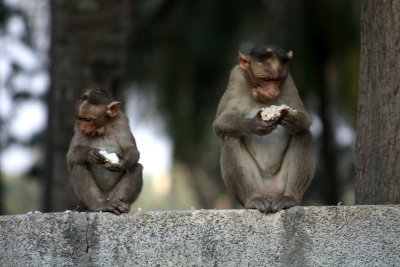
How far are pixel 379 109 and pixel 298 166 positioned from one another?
93cm

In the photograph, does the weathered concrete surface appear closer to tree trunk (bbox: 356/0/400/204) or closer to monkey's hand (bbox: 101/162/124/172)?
monkey's hand (bbox: 101/162/124/172)

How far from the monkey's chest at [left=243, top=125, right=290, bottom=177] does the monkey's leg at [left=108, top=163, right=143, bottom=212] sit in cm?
104

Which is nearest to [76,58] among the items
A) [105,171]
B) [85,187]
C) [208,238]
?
[105,171]

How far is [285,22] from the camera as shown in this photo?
22312mm

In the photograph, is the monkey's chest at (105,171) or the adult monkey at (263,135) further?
the monkey's chest at (105,171)

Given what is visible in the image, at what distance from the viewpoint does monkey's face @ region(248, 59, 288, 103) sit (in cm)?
817

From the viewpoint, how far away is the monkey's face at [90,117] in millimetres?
8344

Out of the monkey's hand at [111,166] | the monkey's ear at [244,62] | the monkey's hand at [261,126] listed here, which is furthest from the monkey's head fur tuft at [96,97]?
the monkey's hand at [261,126]

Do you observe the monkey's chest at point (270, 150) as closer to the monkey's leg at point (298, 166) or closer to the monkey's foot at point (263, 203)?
the monkey's leg at point (298, 166)

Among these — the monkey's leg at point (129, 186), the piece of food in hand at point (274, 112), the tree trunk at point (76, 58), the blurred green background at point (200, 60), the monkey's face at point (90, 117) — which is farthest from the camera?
the blurred green background at point (200, 60)

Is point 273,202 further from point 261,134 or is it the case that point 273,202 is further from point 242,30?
point 242,30

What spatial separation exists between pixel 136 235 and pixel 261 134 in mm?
→ 1580

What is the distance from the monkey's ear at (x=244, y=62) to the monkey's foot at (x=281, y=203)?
4.57ft

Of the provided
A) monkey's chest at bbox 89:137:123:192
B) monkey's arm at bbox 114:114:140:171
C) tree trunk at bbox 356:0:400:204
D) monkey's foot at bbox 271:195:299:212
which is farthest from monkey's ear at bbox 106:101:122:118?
tree trunk at bbox 356:0:400:204
